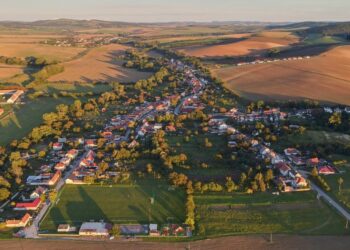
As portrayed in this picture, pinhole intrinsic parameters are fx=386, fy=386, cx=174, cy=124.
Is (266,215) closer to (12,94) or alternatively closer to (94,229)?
(94,229)

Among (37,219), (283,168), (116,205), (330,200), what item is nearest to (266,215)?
(330,200)

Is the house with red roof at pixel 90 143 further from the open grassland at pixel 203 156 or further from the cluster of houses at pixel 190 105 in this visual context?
the cluster of houses at pixel 190 105

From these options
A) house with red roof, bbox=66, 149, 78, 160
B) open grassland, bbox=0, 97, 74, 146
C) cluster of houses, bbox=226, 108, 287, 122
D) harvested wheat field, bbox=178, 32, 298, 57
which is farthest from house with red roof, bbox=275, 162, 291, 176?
harvested wheat field, bbox=178, 32, 298, 57

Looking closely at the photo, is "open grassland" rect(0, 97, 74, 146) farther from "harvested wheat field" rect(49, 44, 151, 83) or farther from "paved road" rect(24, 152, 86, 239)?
"harvested wheat field" rect(49, 44, 151, 83)

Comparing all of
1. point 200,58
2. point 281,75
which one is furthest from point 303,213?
point 200,58

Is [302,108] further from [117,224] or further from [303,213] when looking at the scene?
[117,224]
